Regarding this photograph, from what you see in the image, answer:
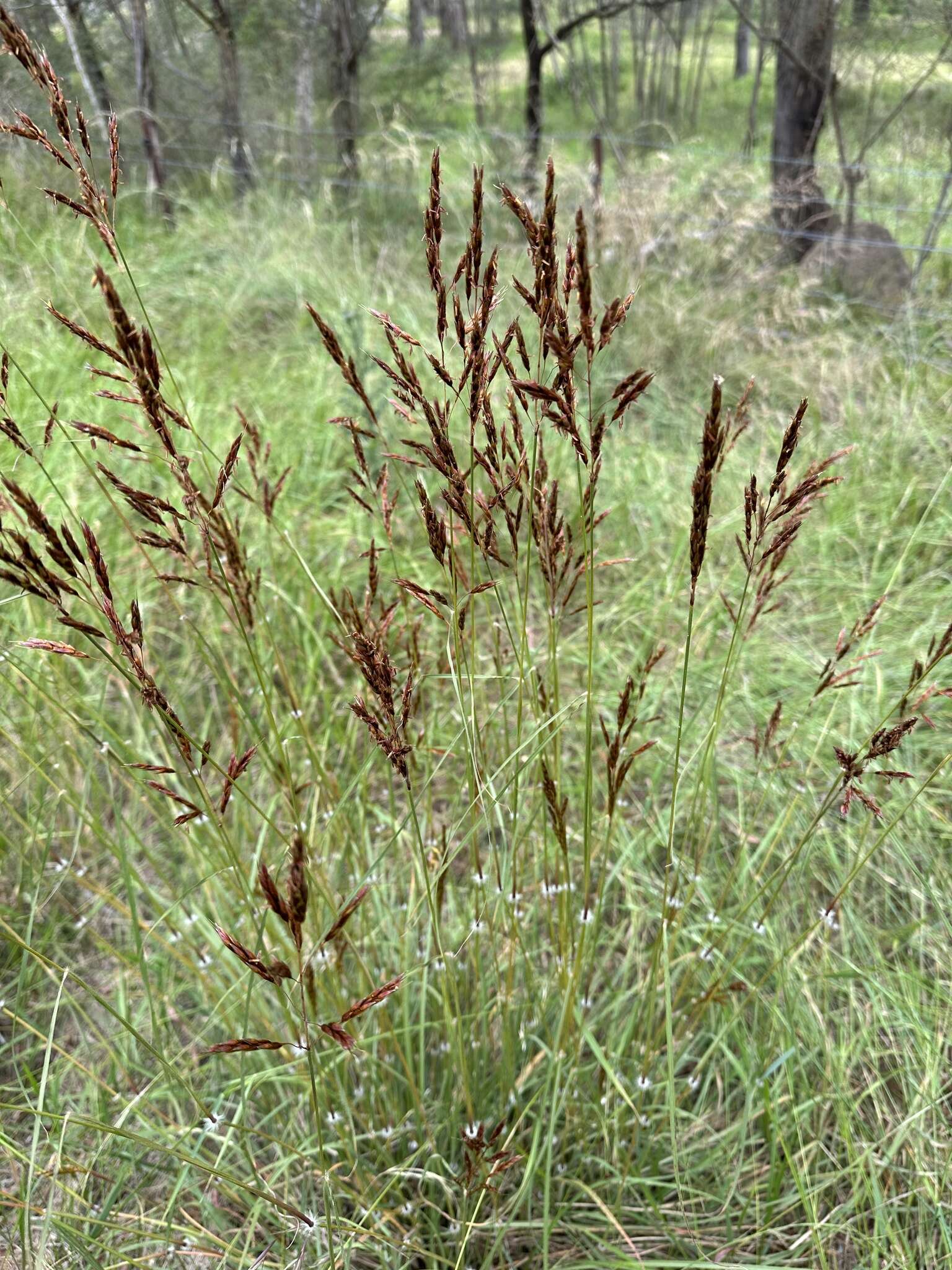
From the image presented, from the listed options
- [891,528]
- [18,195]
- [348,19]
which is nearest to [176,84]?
[348,19]

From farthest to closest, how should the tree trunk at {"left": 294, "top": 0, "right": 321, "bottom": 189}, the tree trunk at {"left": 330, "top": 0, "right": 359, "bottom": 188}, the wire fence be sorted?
1. the tree trunk at {"left": 294, "top": 0, "right": 321, "bottom": 189}
2. the tree trunk at {"left": 330, "top": 0, "right": 359, "bottom": 188}
3. the wire fence

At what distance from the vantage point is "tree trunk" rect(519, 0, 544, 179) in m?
5.21

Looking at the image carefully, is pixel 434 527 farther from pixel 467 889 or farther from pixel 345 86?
pixel 345 86

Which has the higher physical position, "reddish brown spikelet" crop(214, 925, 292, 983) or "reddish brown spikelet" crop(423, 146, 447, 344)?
"reddish brown spikelet" crop(423, 146, 447, 344)

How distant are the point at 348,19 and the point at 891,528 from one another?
5.36m

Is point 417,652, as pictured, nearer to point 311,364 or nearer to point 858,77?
point 311,364

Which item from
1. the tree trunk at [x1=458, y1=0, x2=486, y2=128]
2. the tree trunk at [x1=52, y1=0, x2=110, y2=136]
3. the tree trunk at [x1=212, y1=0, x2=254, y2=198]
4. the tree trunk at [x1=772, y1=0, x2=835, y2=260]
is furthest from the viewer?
the tree trunk at [x1=458, y1=0, x2=486, y2=128]

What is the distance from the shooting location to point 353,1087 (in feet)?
4.23

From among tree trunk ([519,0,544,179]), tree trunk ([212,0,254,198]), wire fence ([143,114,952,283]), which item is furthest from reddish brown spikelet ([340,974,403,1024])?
tree trunk ([212,0,254,198])

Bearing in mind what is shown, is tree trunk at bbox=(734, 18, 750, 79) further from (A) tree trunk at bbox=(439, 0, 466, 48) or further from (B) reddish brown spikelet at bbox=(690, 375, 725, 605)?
(B) reddish brown spikelet at bbox=(690, 375, 725, 605)

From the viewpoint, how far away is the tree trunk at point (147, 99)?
5051 millimetres

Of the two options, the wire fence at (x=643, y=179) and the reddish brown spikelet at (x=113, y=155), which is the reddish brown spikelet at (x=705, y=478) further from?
the wire fence at (x=643, y=179)

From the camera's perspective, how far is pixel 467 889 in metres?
1.68

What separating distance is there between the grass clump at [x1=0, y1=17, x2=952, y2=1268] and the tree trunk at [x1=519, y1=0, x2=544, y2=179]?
4233 mm
